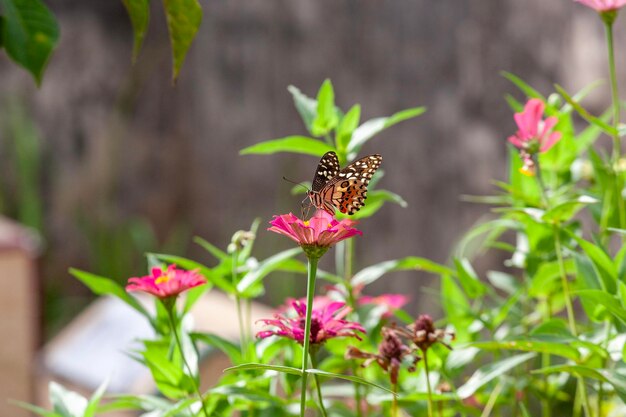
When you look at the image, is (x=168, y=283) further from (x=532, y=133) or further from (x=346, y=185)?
(x=532, y=133)

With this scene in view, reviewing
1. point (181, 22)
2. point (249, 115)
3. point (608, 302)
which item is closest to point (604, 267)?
point (608, 302)

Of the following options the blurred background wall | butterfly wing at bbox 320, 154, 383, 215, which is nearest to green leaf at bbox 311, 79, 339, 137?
butterfly wing at bbox 320, 154, 383, 215

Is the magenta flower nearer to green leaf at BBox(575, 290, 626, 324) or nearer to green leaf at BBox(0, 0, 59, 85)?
green leaf at BBox(575, 290, 626, 324)

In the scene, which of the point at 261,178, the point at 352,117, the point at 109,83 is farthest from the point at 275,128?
the point at 352,117

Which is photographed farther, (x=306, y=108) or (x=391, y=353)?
(x=306, y=108)

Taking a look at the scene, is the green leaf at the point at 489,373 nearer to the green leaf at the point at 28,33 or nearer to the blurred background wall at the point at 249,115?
the green leaf at the point at 28,33

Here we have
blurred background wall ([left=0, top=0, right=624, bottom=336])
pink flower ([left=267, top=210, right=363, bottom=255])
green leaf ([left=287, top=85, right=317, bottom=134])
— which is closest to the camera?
pink flower ([left=267, top=210, right=363, bottom=255])
